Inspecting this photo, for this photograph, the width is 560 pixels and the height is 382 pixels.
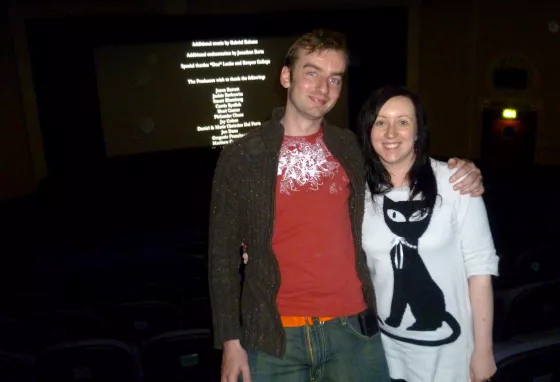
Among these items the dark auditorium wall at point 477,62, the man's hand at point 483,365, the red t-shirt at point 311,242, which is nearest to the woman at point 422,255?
the man's hand at point 483,365

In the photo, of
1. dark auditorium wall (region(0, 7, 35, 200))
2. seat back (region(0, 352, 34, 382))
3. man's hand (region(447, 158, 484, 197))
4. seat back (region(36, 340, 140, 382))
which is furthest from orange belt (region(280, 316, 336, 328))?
dark auditorium wall (region(0, 7, 35, 200))

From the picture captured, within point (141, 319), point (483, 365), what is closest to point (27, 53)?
point (141, 319)

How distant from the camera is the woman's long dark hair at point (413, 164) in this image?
1.91m

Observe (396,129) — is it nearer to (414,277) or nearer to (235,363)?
(414,277)

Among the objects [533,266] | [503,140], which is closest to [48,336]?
[533,266]

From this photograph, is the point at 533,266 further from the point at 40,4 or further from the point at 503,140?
the point at 40,4

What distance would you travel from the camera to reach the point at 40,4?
8.09 metres

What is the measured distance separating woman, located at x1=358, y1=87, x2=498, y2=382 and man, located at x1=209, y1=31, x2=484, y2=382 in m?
0.09

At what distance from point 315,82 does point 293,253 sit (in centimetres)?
63

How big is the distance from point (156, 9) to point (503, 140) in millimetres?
6730

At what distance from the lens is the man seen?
6.18 ft

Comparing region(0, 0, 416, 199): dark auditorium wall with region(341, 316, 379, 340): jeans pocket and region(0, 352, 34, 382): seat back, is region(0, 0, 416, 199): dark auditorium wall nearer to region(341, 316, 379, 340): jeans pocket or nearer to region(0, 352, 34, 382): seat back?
region(0, 352, 34, 382): seat back

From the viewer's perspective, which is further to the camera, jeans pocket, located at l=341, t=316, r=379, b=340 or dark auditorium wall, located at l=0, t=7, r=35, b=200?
dark auditorium wall, located at l=0, t=7, r=35, b=200

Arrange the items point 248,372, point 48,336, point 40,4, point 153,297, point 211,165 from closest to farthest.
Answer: point 248,372, point 48,336, point 153,297, point 40,4, point 211,165
